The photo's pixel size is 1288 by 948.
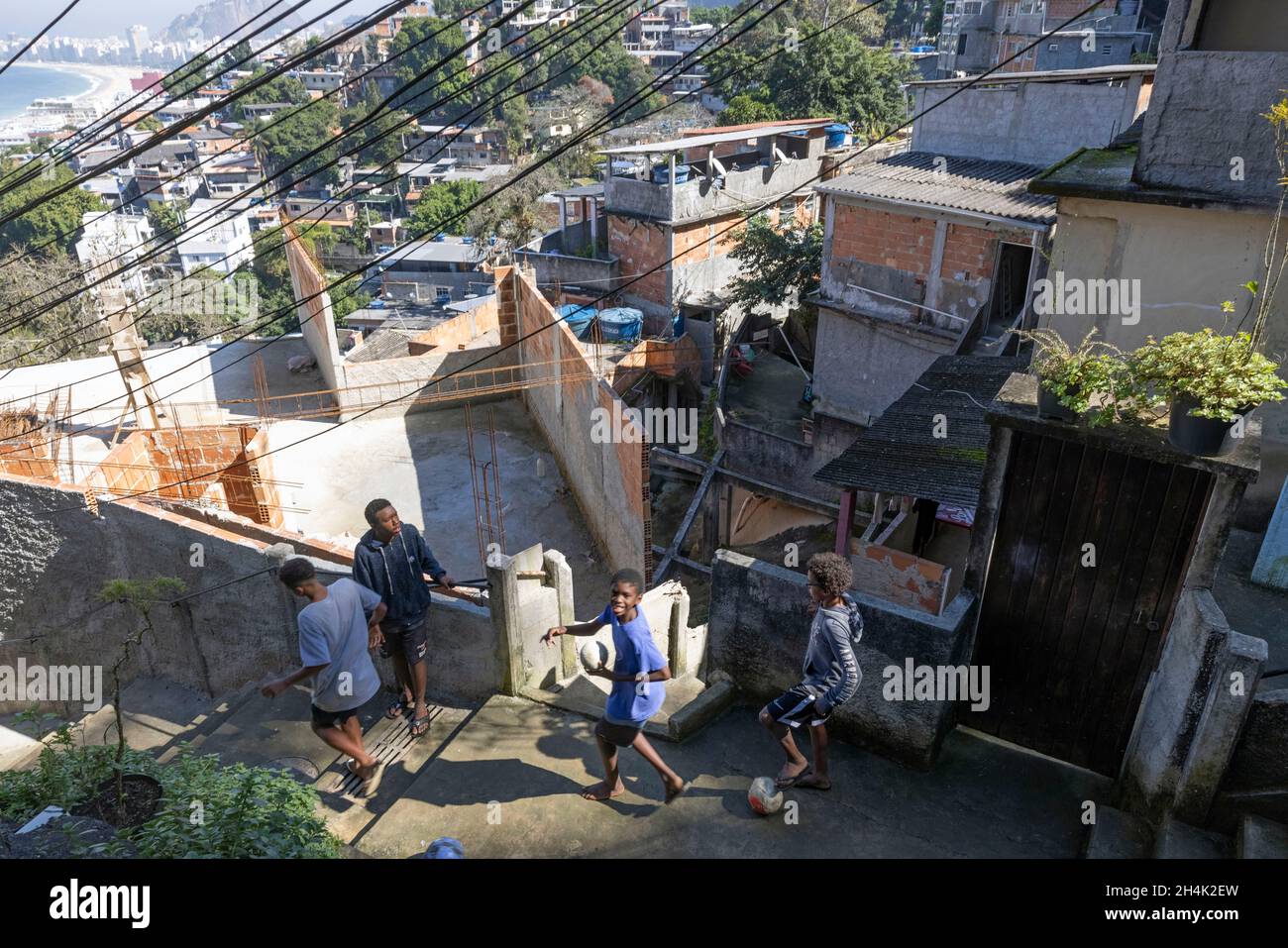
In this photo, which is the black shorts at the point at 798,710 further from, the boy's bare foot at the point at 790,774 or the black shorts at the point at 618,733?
the black shorts at the point at 618,733

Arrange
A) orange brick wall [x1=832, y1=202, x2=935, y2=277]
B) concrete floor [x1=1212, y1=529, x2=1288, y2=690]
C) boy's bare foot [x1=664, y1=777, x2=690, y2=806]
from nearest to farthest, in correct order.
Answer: boy's bare foot [x1=664, y1=777, x2=690, y2=806]
concrete floor [x1=1212, y1=529, x2=1288, y2=690]
orange brick wall [x1=832, y1=202, x2=935, y2=277]

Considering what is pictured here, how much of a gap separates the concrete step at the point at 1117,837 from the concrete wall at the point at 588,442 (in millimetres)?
6173

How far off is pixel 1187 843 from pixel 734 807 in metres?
2.28

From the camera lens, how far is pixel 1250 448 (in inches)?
159

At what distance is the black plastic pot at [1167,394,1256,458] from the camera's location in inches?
155

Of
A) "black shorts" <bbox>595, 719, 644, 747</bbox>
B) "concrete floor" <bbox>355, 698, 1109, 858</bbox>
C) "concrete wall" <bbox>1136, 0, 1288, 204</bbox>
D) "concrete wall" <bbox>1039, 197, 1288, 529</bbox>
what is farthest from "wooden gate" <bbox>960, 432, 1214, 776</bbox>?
"concrete wall" <bbox>1136, 0, 1288, 204</bbox>

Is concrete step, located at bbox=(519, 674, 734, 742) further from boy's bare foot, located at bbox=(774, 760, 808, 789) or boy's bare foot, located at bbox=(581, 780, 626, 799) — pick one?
boy's bare foot, located at bbox=(774, 760, 808, 789)

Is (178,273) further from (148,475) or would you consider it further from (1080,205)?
(1080,205)

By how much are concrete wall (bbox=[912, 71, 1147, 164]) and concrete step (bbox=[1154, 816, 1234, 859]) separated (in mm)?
11589

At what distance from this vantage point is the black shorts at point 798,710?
4434 mm

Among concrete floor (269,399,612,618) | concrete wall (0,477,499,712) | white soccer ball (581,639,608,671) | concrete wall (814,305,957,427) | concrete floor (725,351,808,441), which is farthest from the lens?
concrete floor (725,351,808,441)

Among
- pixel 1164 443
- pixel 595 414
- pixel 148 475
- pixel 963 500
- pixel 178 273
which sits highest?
pixel 1164 443
